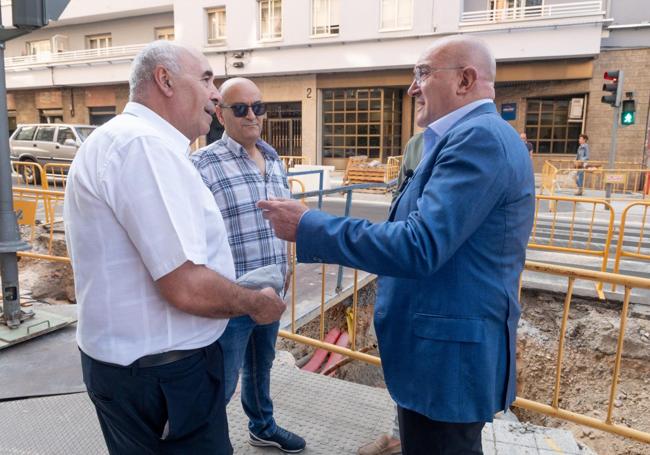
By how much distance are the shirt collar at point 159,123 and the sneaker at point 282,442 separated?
181 centimetres

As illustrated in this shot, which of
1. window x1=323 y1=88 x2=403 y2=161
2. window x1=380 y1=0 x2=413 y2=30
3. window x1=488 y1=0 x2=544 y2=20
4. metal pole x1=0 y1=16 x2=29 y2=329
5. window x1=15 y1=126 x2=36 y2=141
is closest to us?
metal pole x1=0 y1=16 x2=29 y2=329

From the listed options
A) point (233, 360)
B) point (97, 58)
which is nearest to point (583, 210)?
point (233, 360)

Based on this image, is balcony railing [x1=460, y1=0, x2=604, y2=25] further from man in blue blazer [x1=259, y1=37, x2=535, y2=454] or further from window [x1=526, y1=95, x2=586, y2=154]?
man in blue blazer [x1=259, y1=37, x2=535, y2=454]

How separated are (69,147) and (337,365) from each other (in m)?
13.9

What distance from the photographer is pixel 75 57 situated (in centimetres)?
2595

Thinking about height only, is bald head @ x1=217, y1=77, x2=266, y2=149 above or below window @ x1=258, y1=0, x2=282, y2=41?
below

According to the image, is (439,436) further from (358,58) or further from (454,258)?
(358,58)

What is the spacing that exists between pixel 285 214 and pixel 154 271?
0.46 meters

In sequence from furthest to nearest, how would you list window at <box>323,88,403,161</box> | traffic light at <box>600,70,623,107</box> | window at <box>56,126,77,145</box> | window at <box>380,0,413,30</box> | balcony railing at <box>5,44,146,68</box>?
balcony railing at <box>5,44,146,68</box>, window at <box>323,88,403,161</box>, window at <box>380,0,413,30</box>, window at <box>56,126,77,145</box>, traffic light at <box>600,70,623,107</box>

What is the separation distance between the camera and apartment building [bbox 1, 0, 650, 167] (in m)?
17.2

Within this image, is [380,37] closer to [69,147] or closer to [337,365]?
[69,147]

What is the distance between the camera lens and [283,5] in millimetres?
20875

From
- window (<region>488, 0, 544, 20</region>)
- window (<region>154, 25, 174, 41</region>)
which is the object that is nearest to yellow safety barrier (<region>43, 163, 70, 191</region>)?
window (<region>154, 25, 174, 41</region>)

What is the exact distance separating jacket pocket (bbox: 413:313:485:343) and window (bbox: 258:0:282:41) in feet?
70.9
